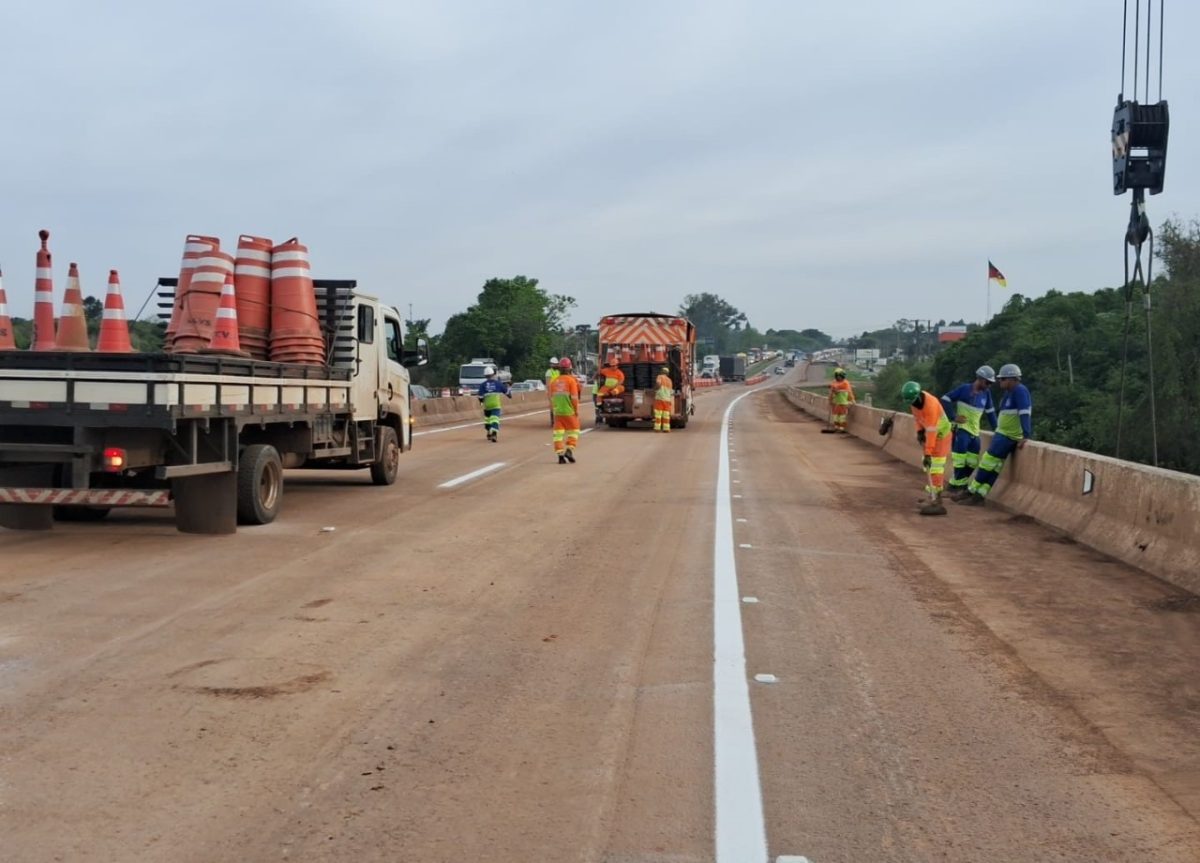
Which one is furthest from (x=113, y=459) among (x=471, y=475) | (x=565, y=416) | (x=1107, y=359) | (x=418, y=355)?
(x=1107, y=359)

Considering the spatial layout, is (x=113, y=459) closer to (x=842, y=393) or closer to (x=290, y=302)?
(x=290, y=302)

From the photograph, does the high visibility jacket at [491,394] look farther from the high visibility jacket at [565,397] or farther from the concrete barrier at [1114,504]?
the concrete barrier at [1114,504]

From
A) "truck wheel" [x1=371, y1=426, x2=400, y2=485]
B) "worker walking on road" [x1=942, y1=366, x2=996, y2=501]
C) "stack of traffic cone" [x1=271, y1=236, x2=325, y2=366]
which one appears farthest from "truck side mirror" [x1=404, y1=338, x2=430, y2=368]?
"worker walking on road" [x1=942, y1=366, x2=996, y2=501]

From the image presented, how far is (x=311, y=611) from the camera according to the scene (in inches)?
289

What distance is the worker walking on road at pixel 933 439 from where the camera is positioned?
13.0 meters

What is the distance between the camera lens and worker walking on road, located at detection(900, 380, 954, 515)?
42.7ft

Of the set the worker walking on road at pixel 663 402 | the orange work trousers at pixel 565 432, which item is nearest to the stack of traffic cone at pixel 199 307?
the orange work trousers at pixel 565 432

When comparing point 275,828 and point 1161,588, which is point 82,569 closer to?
point 275,828

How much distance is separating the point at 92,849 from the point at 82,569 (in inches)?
211

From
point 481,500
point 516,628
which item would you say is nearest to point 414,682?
point 516,628

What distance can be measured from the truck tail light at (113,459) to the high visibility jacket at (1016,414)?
9.32 meters

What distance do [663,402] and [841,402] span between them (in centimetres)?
502

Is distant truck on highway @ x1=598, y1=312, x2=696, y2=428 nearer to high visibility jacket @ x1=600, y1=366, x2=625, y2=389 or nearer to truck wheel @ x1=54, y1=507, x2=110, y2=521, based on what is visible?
high visibility jacket @ x1=600, y1=366, x2=625, y2=389

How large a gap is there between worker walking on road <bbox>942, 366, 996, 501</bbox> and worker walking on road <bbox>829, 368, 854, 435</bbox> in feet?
55.2
